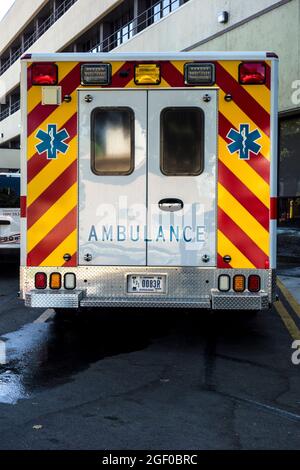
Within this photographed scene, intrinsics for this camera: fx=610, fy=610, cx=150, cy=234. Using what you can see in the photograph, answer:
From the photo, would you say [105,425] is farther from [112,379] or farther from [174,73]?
[174,73]

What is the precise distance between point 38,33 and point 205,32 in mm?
24024

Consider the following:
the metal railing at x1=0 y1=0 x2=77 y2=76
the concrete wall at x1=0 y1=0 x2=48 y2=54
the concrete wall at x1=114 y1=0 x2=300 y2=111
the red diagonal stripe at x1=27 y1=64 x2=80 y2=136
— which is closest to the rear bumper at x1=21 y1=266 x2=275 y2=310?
the red diagonal stripe at x1=27 y1=64 x2=80 y2=136

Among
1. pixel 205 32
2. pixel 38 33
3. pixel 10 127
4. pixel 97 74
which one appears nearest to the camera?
pixel 97 74

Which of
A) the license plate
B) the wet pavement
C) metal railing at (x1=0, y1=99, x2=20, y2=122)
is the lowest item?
the wet pavement

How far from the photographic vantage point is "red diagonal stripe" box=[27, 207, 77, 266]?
6.19 metres

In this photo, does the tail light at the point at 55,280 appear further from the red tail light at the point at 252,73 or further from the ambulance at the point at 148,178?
the red tail light at the point at 252,73

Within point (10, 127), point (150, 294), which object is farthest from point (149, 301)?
point (10, 127)

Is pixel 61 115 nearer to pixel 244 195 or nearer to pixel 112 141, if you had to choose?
pixel 112 141

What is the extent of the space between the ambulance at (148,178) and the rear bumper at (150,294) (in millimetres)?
11

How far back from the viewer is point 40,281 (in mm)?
6172

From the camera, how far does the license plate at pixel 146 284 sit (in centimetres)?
609

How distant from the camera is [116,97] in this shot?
241 inches

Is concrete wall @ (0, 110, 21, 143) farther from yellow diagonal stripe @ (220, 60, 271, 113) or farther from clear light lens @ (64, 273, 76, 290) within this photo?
yellow diagonal stripe @ (220, 60, 271, 113)

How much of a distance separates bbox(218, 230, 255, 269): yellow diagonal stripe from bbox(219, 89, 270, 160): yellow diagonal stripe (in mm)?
912
